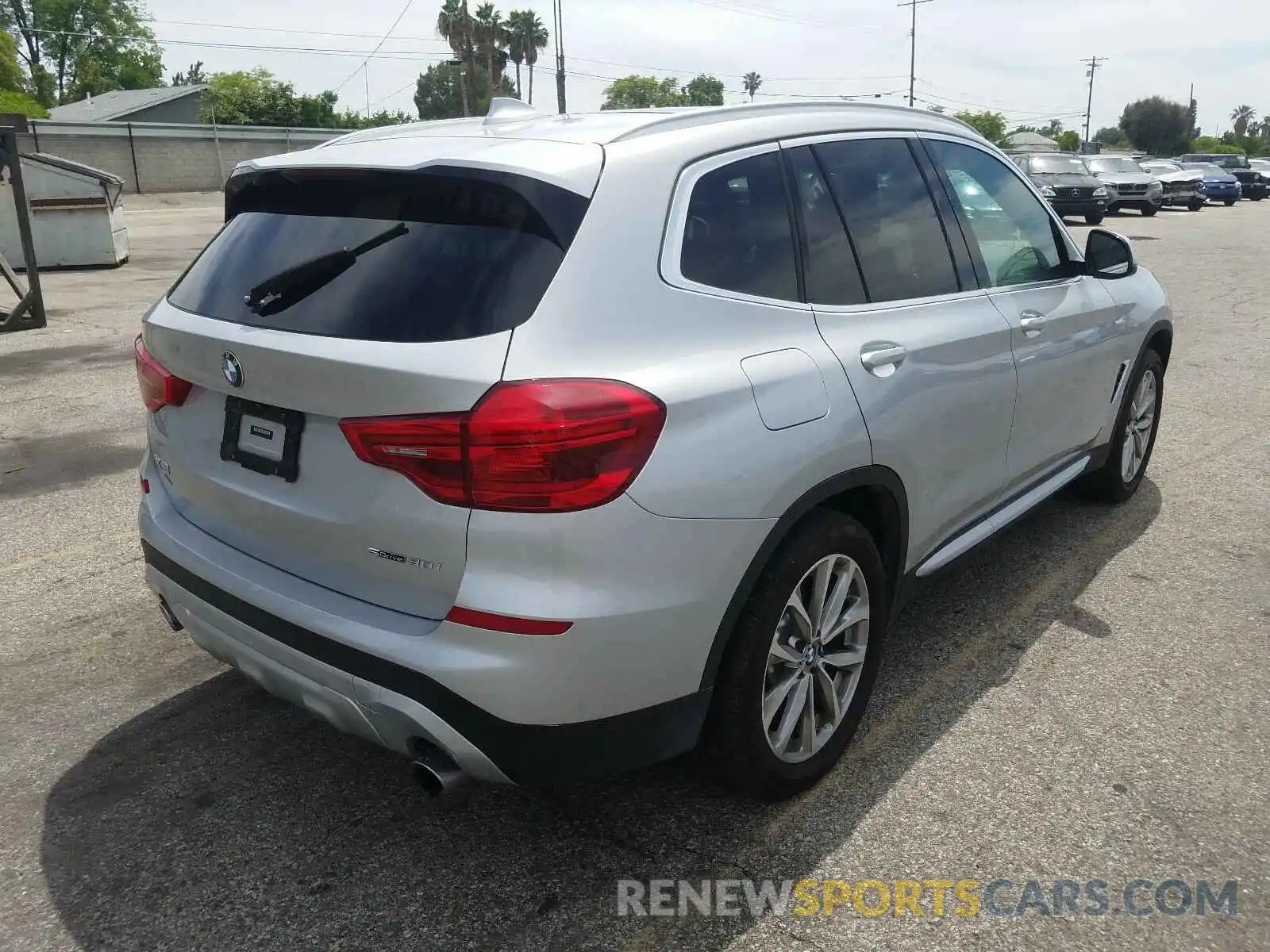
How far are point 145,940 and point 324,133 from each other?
161 feet

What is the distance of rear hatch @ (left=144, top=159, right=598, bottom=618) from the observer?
2188 mm

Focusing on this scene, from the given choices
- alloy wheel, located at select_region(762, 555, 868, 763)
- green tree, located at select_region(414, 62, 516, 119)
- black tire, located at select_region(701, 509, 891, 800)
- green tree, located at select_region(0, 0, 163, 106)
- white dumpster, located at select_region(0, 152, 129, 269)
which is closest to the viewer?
black tire, located at select_region(701, 509, 891, 800)

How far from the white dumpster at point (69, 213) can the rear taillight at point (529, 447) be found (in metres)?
15.7

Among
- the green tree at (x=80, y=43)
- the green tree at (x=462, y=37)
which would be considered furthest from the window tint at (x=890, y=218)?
the green tree at (x=80, y=43)

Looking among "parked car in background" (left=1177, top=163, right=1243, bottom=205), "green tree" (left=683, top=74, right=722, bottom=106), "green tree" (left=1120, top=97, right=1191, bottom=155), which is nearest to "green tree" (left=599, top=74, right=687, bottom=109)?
"green tree" (left=683, top=74, right=722, bottom=106)

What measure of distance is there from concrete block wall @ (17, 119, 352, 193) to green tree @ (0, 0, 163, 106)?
39.8 metres

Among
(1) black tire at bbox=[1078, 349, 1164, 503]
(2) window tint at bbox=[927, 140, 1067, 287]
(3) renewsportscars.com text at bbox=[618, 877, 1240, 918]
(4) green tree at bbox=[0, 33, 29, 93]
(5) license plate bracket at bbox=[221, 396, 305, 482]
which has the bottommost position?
(3) renewsportscars.com text at bbox=[618, 877, 1240, 918]

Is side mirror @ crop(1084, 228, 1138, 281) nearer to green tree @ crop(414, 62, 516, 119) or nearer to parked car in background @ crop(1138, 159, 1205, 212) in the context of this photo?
parked car in background @ crop(1138, 159, 1205, 212)

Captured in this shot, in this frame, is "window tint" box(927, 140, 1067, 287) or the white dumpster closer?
"window tint" box(927, 140, 1067, 287)

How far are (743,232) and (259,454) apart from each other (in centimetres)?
133

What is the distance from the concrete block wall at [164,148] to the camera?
39466 mm

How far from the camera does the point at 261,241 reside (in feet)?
8.95

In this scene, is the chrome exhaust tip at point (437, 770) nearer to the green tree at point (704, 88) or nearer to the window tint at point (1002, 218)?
the window tint at point (1002, 218)

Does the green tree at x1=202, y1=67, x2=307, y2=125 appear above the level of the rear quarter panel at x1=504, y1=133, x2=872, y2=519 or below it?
above
